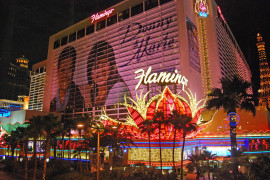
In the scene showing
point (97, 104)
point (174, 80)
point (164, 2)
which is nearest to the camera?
point (174, 80)

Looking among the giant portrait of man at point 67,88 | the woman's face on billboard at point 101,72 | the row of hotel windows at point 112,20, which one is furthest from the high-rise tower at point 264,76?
the giant portrait of man at point 67,88

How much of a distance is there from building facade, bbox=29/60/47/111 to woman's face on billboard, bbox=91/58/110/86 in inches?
1709

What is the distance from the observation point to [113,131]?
39.4 metres

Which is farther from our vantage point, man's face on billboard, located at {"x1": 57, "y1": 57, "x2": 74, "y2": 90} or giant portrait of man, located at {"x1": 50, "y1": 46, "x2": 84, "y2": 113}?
man's face on billboard, located at {"x1": 57, "y1": 57, "x2": 74, "y2": 90}

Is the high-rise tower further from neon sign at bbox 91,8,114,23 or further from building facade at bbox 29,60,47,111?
building facade at bbox 29,60,47,111

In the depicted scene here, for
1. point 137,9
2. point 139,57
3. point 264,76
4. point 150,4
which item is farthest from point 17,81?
point 264,76

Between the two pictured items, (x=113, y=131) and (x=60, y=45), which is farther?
(x=60, y=45)

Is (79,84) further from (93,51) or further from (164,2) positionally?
(164,2)

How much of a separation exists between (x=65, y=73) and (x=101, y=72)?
24.9 m

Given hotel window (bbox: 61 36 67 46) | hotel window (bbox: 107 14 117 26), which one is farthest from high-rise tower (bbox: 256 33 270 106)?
hotel window (bbox: 61 36 67 46)

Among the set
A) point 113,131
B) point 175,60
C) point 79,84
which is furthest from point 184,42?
point 79,84

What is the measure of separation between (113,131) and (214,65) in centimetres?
4716

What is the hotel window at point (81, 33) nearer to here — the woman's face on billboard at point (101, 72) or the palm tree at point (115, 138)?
the woman's face on billboard at point (101, 72)

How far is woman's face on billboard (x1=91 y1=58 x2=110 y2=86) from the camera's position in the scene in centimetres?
8256
